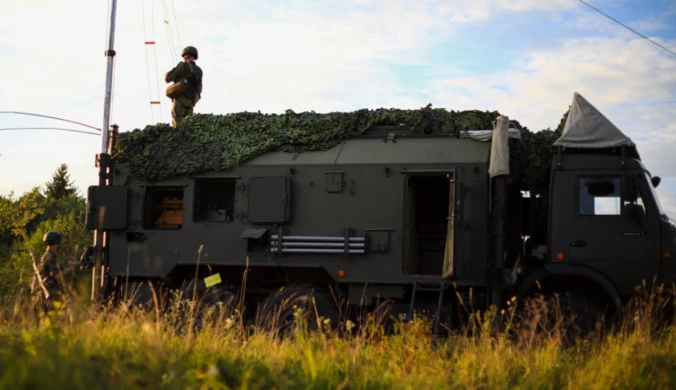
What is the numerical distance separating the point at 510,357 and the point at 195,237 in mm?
5737

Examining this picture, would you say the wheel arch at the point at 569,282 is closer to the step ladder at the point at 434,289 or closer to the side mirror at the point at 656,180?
the step ladder at the point at 434,289

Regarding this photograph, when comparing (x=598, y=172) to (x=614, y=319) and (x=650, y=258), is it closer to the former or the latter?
(x=650, y=258)

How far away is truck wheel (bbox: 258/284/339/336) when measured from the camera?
432 inches

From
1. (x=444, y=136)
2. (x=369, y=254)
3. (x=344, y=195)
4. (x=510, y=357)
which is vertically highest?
(x=444, y=136)

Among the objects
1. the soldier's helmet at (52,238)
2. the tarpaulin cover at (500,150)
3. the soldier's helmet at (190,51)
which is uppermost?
the soldier's helmet at (190,51)

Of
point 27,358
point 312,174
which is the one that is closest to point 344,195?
point 312,174

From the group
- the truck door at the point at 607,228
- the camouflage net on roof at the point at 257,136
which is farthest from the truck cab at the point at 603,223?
the camouflage net on roof at the point at 257,136

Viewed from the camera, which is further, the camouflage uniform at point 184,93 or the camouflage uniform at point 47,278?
the camouflage uniform at point 184,93

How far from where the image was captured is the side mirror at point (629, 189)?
1038 cm

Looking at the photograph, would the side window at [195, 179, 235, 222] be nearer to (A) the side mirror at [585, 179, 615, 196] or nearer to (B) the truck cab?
(B) the truck cab

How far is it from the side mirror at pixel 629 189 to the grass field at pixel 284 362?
5.16 feet

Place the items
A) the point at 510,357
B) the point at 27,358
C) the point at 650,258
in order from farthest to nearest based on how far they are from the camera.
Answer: the point at 650,258
the point at 510,357
the point at 27,358

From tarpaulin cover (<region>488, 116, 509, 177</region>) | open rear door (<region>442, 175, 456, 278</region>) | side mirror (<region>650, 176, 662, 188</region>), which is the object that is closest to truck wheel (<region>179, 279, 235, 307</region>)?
open rear door (<region>442, 175, 456, 278</region>)

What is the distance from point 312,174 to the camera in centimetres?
1144
